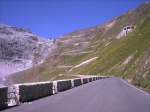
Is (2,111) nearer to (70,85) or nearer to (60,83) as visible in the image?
(60,83)

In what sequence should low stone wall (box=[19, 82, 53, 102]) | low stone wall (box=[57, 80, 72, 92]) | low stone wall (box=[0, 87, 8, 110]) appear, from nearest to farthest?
low stone wall (box=[0, 87, 8, 110]), low stone wall (box=[19, 82, 53, 102]), low stone wall (box=[57, 80, 72, 92])

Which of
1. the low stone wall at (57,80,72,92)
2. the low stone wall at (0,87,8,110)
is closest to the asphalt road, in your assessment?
the low stone wall at (0,87,8,110)

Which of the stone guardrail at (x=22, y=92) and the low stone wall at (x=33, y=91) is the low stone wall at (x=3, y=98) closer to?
the stone guardrail at (x=22, y=92)

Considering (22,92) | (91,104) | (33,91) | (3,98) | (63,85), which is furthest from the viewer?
(63,85)

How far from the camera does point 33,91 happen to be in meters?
27.0

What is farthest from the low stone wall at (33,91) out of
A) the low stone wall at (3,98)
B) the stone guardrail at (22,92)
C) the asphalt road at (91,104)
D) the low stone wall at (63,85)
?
the low stone wall at (63,85)

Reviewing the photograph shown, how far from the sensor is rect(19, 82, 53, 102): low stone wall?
24181 mm

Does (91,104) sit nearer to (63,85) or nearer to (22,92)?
(22,92)

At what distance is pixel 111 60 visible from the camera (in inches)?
5753

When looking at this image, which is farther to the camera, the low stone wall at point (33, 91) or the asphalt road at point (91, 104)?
the low stone wall at point (33, 91)

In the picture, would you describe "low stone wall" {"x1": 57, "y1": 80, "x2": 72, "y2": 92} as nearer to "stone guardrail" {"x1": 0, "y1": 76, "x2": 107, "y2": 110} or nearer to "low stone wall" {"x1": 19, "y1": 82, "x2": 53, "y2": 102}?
"stone guardrail" {"x1": 0, "y1": 76, "x2": 107, "y2": 110}

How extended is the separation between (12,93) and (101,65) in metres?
129

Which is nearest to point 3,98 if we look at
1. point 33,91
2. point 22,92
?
point 22,92

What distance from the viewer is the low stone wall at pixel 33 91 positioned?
24.2 metres
